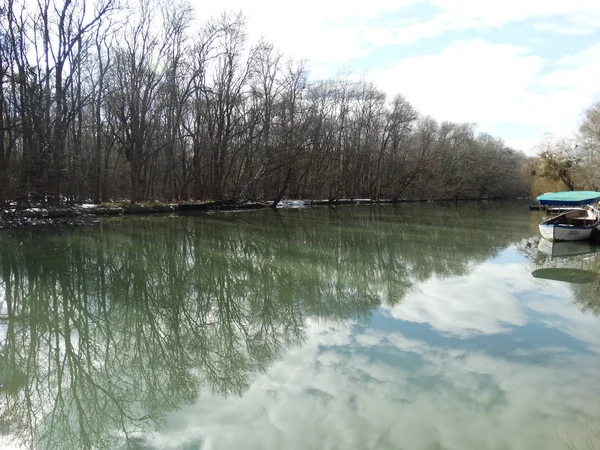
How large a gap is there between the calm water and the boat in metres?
6.15

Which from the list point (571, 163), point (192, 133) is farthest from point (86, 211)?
point (571, 163)

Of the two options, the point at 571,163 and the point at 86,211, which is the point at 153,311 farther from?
the point at 571,163

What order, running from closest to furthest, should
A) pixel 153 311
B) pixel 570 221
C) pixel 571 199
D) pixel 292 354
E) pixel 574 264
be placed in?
pixel 292 354 < pixel 153 311 < pixel 574 264 < pixel 571 199 < pixel 570 221

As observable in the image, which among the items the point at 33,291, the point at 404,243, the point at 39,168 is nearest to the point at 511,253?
the point at 404,243

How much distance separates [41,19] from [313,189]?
30214mm

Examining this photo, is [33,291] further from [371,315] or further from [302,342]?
[371,315]

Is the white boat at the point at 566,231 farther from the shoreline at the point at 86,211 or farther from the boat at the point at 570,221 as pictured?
the shoreline at the point at 86,211

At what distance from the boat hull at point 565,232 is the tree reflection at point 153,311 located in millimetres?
3491

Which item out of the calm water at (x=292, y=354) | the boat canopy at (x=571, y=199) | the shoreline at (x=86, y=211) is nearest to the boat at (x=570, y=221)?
the boat canopy at (x=571, y=199)

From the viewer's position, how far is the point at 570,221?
22.0 m

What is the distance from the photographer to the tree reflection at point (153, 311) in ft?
15.1

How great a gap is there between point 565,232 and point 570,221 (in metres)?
4.25

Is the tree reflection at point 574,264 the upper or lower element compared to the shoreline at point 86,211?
lower

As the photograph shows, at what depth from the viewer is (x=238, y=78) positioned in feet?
117
